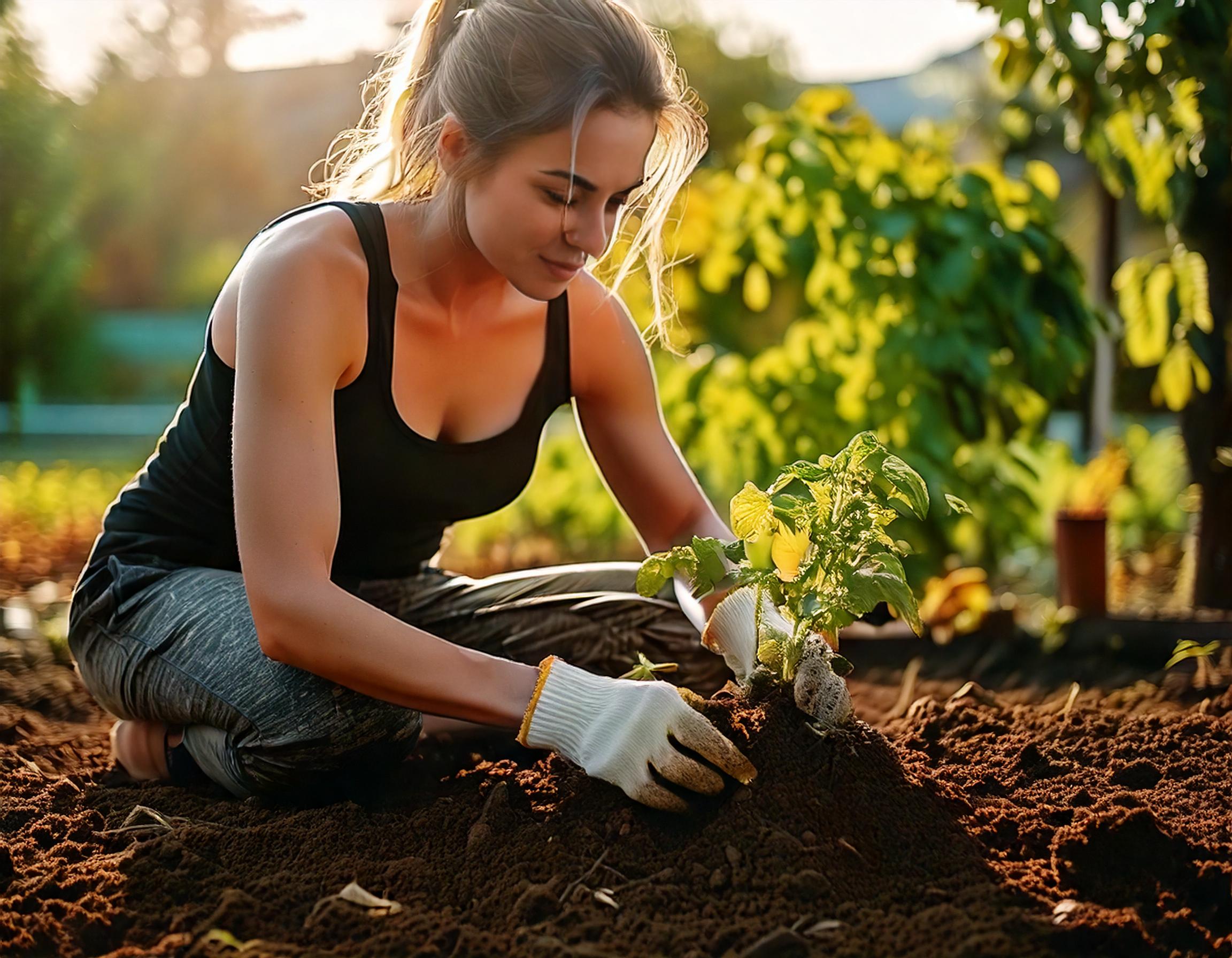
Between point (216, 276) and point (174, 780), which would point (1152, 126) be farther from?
point (216, 276)

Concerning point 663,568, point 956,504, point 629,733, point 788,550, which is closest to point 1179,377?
point 788,550

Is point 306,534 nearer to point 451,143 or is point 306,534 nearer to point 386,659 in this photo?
point 386,659

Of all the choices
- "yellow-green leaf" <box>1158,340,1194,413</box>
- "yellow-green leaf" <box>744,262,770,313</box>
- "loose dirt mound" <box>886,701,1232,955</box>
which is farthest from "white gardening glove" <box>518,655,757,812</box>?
"yellow-green leaf" <box>744,262,770,313</box>

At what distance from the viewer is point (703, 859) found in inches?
63.8

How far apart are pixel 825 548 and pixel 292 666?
84 cm

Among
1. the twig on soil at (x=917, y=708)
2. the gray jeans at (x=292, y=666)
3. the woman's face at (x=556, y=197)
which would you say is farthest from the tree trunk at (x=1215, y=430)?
the woman's face at (x=556, y=197)

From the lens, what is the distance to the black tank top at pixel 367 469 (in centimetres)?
201

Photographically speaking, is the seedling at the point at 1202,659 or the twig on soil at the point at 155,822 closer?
the twig on soil at the point at 155,822

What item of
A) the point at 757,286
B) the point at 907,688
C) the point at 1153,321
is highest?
the point at 757,286

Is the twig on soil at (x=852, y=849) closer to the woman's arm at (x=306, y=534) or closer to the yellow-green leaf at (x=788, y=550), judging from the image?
the yellow-green leaf at (x=788, y=550)

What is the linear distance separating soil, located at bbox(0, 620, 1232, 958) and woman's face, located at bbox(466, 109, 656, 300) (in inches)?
27.8

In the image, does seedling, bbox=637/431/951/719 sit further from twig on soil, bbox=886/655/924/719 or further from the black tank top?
twig on soil, bbox=886/655/924/719

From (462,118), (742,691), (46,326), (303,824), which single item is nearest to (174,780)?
(303,824)

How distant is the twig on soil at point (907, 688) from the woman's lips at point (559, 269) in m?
1.09
